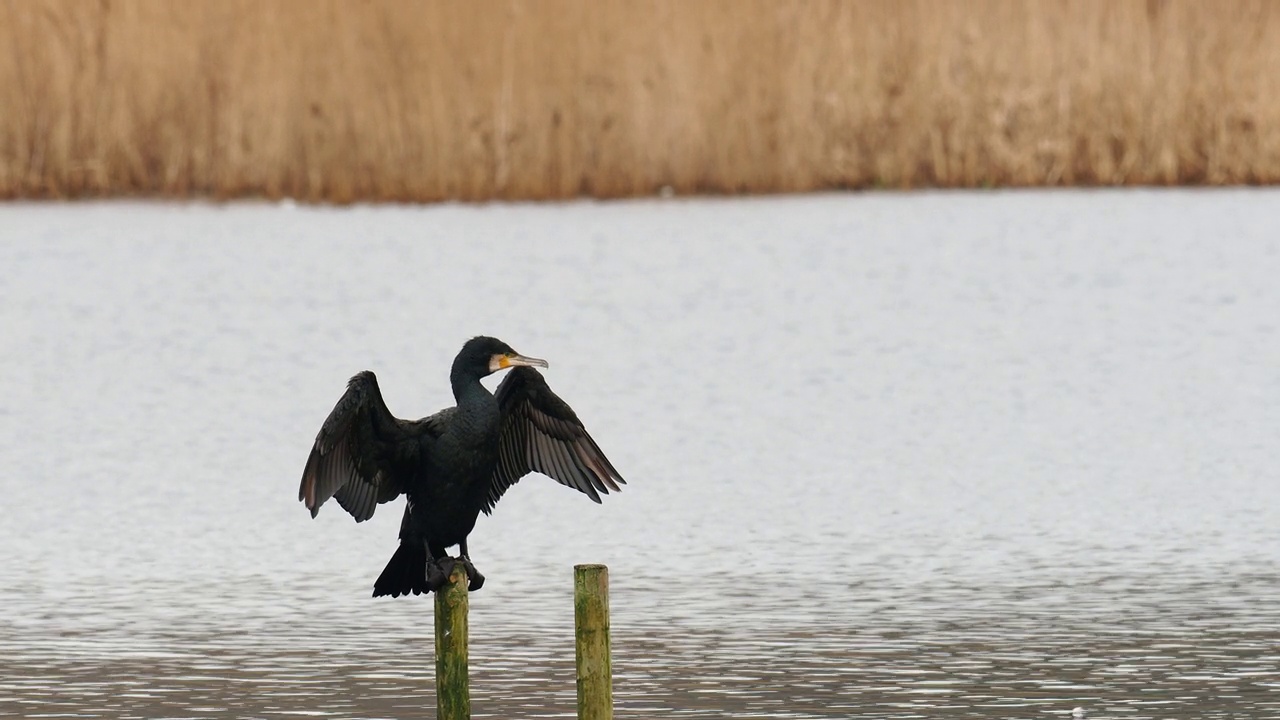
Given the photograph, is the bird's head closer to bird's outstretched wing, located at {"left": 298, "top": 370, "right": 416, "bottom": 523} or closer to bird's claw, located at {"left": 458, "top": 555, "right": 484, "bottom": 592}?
bird's outstretched wing, located at {"left": 298, "top": 370, "right": 416, "bottom": 523}

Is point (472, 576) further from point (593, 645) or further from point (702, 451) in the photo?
point (702, 451)

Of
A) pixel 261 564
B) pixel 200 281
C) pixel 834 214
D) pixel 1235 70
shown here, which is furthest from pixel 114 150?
pixel 261 564

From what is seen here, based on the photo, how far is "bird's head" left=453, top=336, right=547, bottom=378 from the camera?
5.98 meters

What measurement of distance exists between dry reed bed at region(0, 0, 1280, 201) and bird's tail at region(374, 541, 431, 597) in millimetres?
10956

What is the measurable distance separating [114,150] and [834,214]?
5315 mm

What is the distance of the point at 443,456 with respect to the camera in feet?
19.7

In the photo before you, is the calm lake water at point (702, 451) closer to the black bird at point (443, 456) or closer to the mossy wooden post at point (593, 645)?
the black bird at point (443, 456)

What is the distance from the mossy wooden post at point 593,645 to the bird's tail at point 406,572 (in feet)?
2.99

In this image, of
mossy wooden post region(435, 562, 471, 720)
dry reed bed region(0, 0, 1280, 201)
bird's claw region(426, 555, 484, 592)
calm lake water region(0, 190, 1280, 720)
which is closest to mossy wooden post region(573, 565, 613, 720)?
mossy wooden post region(435, 562, 471, 720)

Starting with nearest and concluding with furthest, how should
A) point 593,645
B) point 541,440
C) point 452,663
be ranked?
point 593,645 < point 452,663 < point 541,440

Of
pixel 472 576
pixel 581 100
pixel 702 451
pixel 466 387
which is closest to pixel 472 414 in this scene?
pixel 466 387

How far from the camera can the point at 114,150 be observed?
17188 mm

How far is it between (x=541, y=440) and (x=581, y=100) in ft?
35.8

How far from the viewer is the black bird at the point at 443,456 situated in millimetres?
5848
